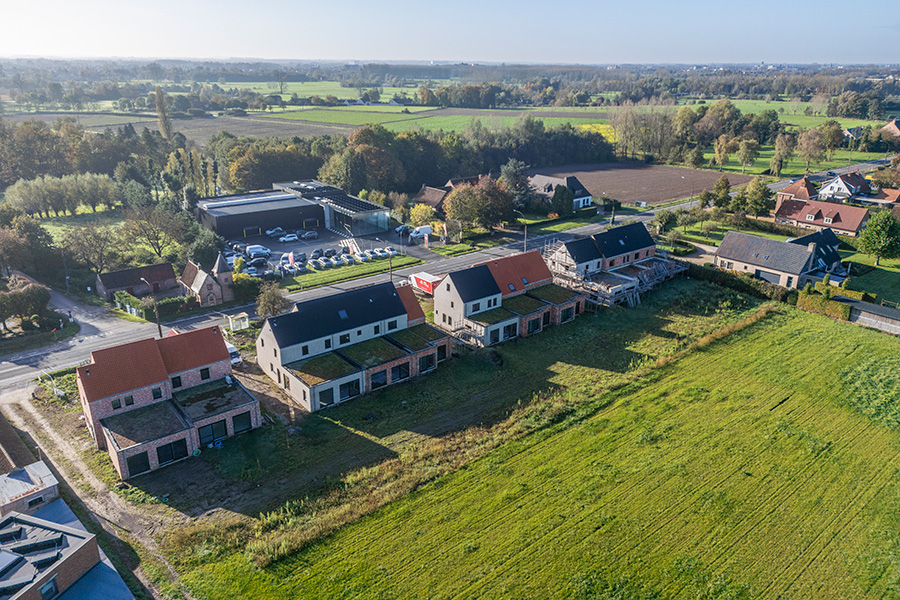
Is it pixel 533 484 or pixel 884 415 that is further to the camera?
pixel 884 415

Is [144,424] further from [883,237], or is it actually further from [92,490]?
[883,237]

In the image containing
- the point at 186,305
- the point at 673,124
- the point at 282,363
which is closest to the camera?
the point at 282,363

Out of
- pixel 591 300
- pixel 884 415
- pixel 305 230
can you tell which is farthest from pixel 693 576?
pixel 305 230

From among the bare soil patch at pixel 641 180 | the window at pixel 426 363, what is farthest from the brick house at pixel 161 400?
the bare soil patch at pixel 641 180

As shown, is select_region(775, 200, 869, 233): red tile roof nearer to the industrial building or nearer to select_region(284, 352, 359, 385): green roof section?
the industrial building

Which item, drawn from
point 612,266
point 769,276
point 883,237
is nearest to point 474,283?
point 612,266

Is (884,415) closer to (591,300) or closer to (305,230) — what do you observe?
(591,300)

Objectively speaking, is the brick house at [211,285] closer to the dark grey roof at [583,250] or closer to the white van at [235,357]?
the white van at [235,357]
